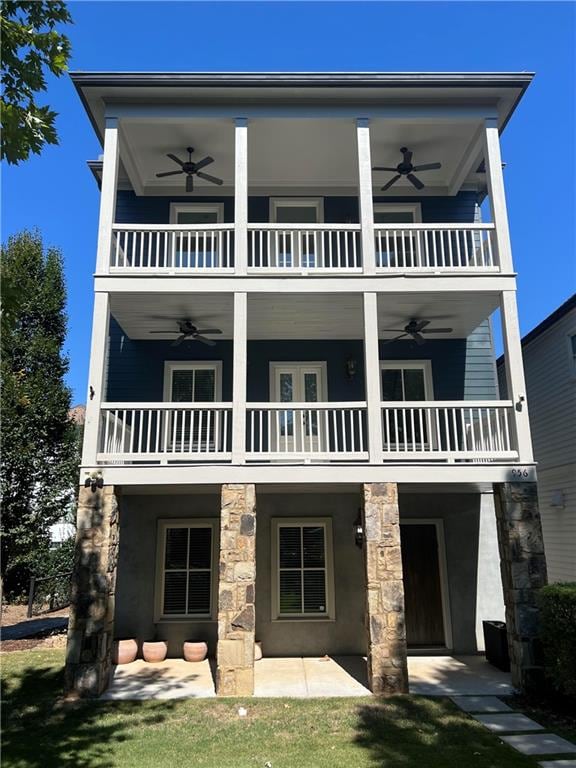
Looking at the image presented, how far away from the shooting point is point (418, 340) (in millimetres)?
9688

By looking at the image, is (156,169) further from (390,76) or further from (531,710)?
(531,710)

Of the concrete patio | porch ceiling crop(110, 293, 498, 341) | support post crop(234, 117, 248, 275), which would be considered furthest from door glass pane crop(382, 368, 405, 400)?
the concrete patio

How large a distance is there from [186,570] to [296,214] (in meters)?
7.42

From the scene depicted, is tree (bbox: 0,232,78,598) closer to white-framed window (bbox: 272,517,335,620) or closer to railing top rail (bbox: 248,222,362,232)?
white-framed window (bbox: 272,517,335,620)

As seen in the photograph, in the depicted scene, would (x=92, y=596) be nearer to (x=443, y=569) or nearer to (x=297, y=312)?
(x=297, y=312)

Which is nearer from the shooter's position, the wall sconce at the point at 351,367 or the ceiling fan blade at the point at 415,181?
the ceiling fan blade at the point at 415,181

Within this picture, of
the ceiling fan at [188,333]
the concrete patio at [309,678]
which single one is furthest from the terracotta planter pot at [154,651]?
the ceiling fan at [188,333]

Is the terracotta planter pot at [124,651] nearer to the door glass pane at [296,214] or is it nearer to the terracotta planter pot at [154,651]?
the terracotta planter pot at [154,651]

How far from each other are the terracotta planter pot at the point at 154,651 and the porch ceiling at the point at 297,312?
554 centimetres

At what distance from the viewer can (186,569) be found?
984cm

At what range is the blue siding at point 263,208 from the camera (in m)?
11.2


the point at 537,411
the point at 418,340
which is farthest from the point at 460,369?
the point at 537,411

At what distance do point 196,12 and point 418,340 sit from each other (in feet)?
20.2

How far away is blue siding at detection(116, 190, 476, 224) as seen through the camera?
1119cm
